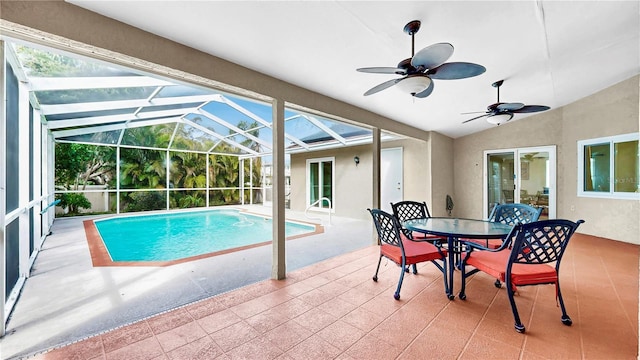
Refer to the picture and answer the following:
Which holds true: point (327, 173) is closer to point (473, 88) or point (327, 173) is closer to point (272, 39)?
point (473, 88)

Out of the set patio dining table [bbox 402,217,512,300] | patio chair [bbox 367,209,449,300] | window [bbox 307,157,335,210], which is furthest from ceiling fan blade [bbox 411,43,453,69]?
window [bbox 307,157,335,210]

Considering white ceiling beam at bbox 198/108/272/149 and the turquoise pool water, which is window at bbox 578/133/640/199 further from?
white ceiling beam at bbox 198/108/272/149

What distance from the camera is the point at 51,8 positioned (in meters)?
1.88

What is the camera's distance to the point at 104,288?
3.21m

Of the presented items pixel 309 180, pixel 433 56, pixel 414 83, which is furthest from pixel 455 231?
pixel 309 180

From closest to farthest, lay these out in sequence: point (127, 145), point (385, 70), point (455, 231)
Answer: point (385, 70) → point (455, 231) → point (127, 145)

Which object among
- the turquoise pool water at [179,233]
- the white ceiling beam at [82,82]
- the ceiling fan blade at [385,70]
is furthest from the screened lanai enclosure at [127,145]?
the ceiling fan blade at [385,70]

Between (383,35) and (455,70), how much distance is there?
84 cm

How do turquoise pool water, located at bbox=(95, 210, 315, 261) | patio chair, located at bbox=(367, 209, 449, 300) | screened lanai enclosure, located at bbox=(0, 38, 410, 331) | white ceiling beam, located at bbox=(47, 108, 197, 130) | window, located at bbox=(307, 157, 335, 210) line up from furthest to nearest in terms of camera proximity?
window, located at bbox=(307, 157, 335, 210), white ceiling beam, located at bbox=(47, 108, 197, 130), turquoise pool water, located at bbox=(95, 210, 315, 261), screened lanai enclosure, located at bbox=(0, 38, 410, 331), patio chair, located at bbox=(367, 209, 449, 300)

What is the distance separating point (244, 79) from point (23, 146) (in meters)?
3.29

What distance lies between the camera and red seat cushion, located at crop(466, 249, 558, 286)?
2387mm

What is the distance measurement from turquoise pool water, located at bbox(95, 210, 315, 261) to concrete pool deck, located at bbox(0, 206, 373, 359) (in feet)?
2.63

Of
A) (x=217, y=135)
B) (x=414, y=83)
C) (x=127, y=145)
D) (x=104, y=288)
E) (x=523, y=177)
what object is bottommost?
(x=104, y=288)

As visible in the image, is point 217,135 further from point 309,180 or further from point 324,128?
point 324,128
